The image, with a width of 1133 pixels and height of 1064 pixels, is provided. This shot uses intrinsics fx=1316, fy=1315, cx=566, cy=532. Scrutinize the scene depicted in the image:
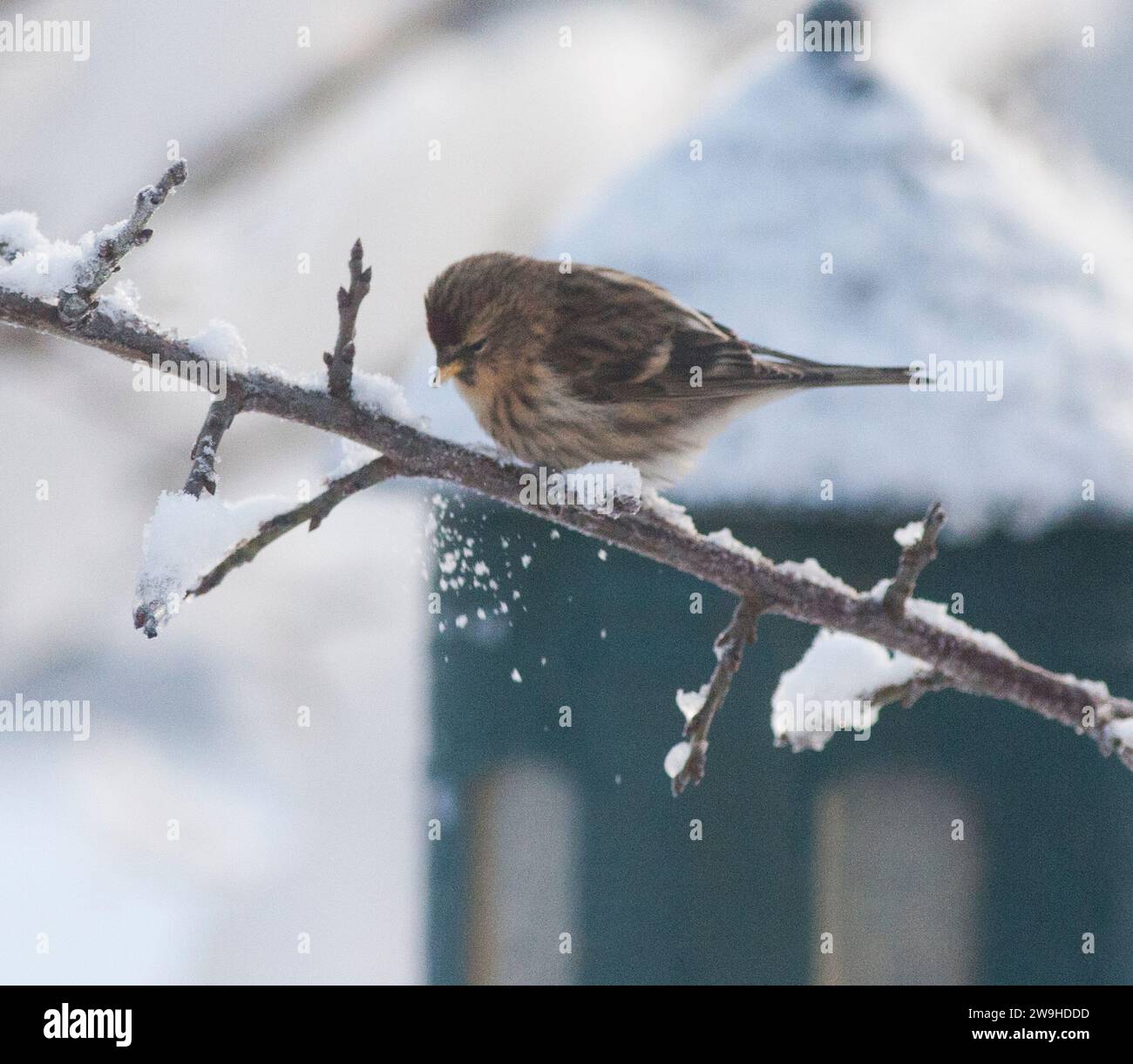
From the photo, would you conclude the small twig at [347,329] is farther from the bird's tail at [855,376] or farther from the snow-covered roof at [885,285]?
the snow-covered roof at [885,285]

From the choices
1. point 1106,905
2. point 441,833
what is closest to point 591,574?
point 441,833

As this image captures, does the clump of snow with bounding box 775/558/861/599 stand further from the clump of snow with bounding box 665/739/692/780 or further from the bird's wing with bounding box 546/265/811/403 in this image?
the bird's wing with bounding box 546/265/811/403

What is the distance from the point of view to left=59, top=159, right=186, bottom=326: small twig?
0.87m

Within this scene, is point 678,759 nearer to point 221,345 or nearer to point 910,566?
point 910,566

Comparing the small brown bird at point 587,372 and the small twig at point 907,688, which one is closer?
the small twig at point 907,688

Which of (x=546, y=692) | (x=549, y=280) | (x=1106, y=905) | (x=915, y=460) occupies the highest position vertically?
(x=549, y=280)

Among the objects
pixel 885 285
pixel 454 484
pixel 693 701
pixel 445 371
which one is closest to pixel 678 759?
pixel 693 701

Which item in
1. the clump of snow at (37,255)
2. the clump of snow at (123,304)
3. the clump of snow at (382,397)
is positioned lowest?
the clump of snow at (382,397)

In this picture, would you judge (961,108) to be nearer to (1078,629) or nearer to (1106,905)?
(1078,629)

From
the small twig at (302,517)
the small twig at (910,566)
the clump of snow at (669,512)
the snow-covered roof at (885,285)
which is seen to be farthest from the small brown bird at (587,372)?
the small twig at (302,517)

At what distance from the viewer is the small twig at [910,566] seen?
41.7 inches

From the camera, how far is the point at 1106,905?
2.10 metres

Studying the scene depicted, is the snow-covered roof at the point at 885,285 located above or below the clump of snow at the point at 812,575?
above

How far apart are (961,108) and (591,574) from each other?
1.24 m
